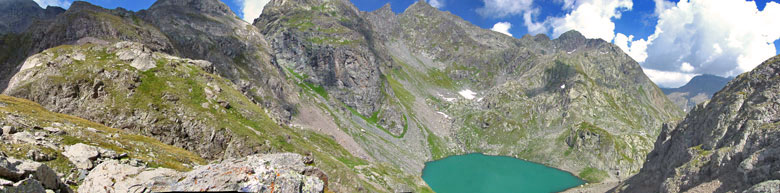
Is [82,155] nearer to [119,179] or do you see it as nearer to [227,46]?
[119,179]

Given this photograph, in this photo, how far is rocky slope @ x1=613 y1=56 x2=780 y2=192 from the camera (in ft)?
116

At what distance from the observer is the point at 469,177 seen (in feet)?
472

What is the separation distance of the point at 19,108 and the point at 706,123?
91.4 metres

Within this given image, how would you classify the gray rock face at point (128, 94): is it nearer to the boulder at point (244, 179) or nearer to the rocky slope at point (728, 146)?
the boulder at point (244, 179)

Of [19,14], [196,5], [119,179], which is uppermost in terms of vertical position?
[196,5]

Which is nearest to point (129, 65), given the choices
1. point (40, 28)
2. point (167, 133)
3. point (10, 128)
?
point (167, 133)

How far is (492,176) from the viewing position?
485 ft

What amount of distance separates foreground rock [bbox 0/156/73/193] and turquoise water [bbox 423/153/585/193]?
116 m

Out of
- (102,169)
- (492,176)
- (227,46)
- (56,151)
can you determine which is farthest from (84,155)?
(492,176)

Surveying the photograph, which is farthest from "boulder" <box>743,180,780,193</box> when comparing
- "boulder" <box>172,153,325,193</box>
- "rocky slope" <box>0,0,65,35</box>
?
"rocky slope" <box>0,0,65,35</box>

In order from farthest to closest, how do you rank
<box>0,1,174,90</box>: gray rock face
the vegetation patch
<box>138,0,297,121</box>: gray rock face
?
the vegetation patch → <box>138,0,297,121</box>: gray rock face → <box>0,1,174,90</box>: gray rock face

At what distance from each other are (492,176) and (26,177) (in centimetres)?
15105

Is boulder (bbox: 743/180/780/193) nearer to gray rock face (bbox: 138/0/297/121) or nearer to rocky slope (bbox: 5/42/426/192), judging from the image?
rocky slope (bbox: 5/42/426/192)

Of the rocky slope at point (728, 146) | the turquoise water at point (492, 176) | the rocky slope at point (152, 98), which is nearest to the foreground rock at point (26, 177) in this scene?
the rocky slope at point (152, 98)
